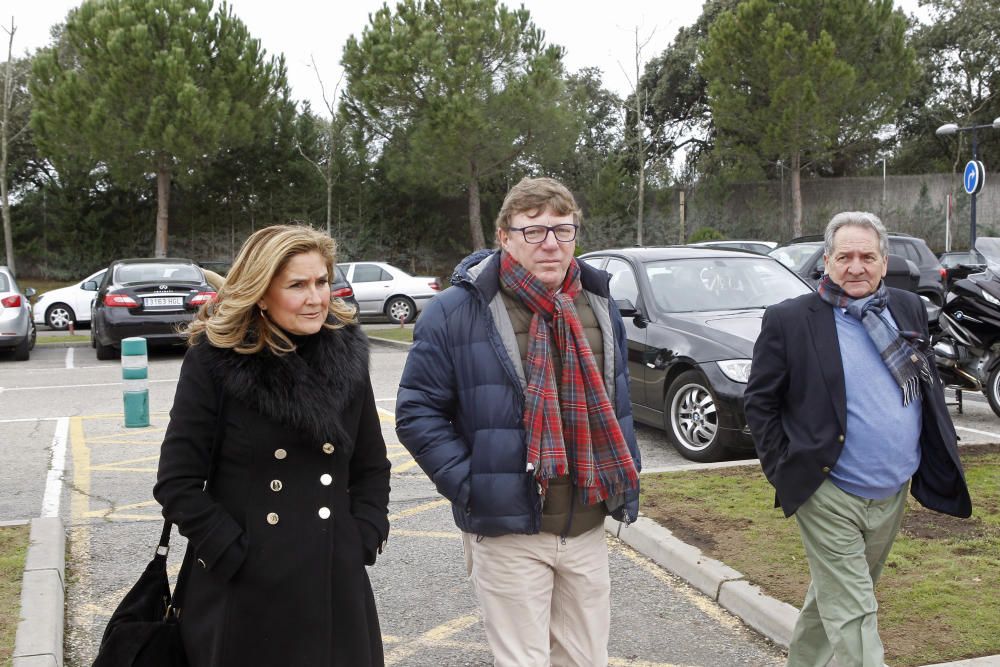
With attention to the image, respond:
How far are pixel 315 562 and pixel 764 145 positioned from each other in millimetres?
A: 35035

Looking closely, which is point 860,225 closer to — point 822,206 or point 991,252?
point 991,252

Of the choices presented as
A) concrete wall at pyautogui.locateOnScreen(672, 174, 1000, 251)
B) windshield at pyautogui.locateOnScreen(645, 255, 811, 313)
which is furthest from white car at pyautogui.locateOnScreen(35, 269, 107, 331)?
concrete wall at pyautogui.locateOnScreen(672, 174, 1000, 251)

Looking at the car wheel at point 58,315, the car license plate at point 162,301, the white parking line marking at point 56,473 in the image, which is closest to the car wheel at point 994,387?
the white parking line marking at point 56,473

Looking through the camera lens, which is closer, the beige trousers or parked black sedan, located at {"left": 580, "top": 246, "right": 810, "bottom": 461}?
the beige trousers

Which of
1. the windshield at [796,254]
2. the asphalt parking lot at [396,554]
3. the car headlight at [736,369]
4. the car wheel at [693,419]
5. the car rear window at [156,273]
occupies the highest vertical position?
the windshield at [796,254]

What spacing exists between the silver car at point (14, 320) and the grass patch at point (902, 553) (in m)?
12.2

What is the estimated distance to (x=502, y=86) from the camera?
33.4 meters

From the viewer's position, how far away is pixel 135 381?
936cm

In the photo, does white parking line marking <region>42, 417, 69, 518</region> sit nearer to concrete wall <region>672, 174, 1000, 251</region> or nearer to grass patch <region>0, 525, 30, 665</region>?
grass patch <region>0, 525, 30, 665</region>

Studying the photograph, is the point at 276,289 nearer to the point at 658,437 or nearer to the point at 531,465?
the point at 531,465

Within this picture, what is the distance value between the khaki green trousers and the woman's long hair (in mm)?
1823

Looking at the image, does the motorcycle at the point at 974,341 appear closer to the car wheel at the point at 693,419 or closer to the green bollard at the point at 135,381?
the car wheel at the point at 693,419

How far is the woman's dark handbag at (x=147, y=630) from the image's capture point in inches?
97.4

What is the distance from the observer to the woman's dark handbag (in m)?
2.47
